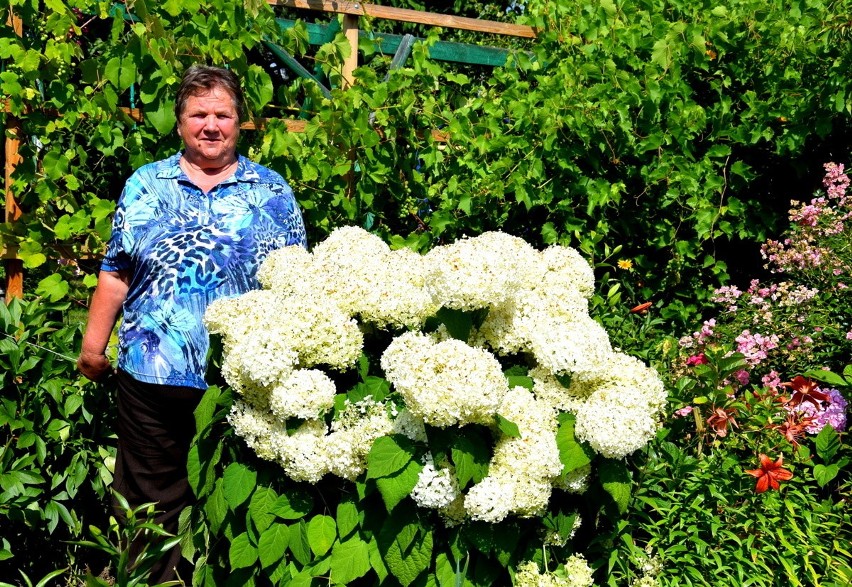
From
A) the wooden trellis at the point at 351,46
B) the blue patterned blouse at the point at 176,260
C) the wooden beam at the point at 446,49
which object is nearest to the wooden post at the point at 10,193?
the wooden trellis at the point at 351,46

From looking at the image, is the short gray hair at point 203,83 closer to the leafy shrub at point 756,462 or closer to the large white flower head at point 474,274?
the large white flower head at point 474,274

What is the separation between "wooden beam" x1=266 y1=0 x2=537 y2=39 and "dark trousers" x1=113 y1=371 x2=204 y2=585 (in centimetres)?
187

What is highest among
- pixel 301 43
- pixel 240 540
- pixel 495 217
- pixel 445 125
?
pixel 301 43

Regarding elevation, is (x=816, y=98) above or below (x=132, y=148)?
above

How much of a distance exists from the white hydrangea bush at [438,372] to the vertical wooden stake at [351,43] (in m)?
1.63

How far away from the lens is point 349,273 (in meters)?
2.24

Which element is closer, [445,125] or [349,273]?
[349,273]

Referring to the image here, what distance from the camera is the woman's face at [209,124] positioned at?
257 cm

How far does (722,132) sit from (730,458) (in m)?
1.78

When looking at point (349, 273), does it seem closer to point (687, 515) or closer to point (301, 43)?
point (687, 515)

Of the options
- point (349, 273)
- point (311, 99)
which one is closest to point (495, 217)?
point (311, 99)

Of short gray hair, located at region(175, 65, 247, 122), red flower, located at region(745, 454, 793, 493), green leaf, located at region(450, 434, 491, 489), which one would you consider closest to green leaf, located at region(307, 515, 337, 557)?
green leaf, located at region(450, 434, 491, 489)

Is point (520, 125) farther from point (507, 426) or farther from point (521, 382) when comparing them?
point (507, 426)

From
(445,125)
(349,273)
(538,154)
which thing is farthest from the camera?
(445,125)
